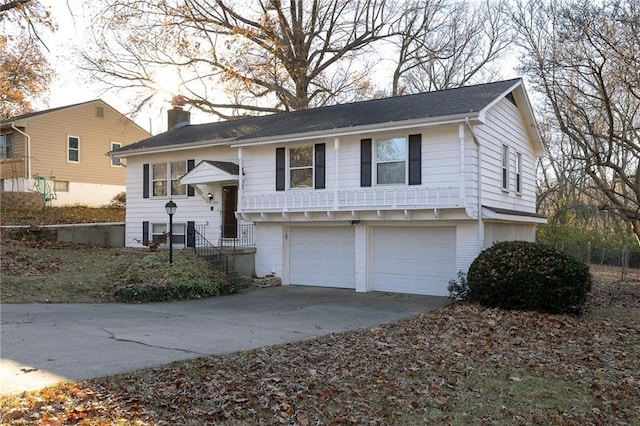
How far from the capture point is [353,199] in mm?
15641

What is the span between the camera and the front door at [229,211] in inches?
754

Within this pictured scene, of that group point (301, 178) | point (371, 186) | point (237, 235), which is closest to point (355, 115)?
point (301, 178)

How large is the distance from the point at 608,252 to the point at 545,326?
21.0 m

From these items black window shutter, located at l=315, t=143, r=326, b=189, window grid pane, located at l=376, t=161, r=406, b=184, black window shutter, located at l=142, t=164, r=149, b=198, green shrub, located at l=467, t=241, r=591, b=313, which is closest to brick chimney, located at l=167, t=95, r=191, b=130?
black window shutter, located at l=142, t=164, r=149, b=198

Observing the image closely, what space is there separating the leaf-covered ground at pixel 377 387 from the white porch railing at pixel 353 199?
5.47 meters

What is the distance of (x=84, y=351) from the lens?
739 cm

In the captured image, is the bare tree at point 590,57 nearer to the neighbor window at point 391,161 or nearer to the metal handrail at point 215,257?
the neighbor window at point 391,161

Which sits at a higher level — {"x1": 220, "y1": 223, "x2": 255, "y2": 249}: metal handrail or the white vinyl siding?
the white vinyl siding

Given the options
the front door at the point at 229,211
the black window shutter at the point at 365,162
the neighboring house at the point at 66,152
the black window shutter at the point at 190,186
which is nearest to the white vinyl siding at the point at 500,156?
the black window shutter at the point at 365,162

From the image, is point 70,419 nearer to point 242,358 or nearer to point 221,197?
point 242,358

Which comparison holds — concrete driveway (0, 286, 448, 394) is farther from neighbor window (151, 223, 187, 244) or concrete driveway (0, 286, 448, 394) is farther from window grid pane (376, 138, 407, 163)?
neighbor window (151, 223, 187, 244)

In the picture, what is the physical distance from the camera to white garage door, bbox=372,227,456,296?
15344mm

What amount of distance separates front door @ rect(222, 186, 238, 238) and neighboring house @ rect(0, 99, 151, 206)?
1436 centimetres

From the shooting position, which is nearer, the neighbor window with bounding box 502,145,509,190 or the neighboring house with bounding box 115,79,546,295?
the neighboring house with bounding box 115,79,546,295
